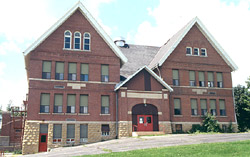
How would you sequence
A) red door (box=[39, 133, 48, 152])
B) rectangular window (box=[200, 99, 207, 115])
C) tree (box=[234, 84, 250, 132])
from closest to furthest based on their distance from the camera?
red door (box=[39, 133, 48, 152]), rectangular window (box=[200, 99, 207, 115]), tree (box=[234, 84, 250, 132])

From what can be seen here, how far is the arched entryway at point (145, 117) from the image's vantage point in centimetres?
3017

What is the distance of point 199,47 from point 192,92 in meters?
5.61

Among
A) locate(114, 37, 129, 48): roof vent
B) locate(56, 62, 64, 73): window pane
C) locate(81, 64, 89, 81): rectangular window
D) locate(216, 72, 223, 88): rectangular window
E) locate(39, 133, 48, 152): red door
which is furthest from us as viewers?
locate(114, 37, 129, 48): roof vent

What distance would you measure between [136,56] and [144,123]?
1002 cm

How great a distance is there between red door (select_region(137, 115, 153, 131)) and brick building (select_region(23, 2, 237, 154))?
0.10 metres

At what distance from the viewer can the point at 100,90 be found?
30.3m

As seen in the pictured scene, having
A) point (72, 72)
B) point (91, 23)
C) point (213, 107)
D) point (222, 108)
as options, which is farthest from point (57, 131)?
point (222, 108)

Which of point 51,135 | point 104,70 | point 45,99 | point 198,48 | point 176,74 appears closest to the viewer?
point 51,135

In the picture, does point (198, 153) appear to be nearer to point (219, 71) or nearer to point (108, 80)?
point (108, 80)

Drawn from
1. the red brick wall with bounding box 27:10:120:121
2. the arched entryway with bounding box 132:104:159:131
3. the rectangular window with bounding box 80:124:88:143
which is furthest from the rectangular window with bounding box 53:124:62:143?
the arched entryway with bounding box 132:104:159:131

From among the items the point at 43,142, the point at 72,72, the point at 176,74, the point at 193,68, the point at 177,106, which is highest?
the point at 193,68

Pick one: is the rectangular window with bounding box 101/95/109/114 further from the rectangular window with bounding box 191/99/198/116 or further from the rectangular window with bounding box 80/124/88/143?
the rectangular window with bounding box 191/99/198/116

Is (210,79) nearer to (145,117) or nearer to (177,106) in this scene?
(177,106)

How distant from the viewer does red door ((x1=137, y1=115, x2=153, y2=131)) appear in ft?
99.2
